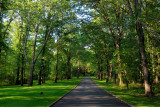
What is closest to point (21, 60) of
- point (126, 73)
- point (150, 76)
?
point (126, 73)

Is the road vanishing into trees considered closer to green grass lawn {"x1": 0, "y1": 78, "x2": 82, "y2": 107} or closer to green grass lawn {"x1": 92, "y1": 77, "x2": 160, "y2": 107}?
green grass lawn {"x1": 92, "y1": 77, "x2": 160, "y2": 107}

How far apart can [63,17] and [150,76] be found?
59.2ft

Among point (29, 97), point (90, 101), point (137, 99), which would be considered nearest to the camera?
point (90, 101)

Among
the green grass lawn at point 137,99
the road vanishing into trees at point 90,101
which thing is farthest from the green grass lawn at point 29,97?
the green grass lawn at point 137,99

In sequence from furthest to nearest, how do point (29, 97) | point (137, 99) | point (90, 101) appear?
point (29, 97) < point (137, 99) < point (90, 101)

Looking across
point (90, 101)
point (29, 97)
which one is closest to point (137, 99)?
point (90, 101)

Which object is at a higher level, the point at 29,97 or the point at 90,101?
the point at 90,101

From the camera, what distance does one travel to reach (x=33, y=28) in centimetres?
2812

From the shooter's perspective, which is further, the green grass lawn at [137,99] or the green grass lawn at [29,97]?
the green grass lawn at [29,97]

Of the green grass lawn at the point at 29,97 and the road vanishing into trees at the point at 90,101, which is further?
the green grass lawn at the point at 29,97

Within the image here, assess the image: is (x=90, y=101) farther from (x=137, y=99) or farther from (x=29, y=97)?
(x=29, y=97)

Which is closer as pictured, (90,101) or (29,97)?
(90,101)

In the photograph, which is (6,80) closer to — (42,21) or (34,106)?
(42,21)

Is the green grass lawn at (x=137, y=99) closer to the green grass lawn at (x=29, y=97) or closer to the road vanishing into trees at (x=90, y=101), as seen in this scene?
the road vanishing into trees at (x=90, y=101)
